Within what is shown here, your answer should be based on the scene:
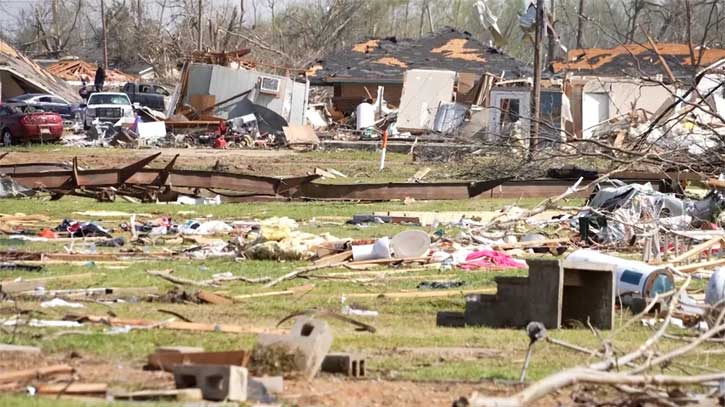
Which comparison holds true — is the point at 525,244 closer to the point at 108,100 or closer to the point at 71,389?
the point at 71,389

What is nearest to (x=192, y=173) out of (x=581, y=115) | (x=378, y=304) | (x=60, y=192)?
(x=60, y=192)

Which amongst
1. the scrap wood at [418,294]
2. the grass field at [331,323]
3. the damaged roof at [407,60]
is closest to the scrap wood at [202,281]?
the grass field at [331,323]

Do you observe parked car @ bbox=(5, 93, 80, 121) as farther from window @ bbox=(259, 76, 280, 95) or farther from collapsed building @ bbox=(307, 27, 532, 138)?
collapsed building @ bbox=(307, 27, 532, 138)

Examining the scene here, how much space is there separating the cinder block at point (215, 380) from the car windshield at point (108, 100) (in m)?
42.2

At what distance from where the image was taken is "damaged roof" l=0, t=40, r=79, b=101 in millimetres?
60531

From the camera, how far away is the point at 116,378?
8.55m

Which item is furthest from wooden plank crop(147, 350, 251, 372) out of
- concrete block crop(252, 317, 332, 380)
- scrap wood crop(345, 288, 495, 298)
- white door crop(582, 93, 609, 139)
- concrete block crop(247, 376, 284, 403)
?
white door crop(582, 93, 609, 139)

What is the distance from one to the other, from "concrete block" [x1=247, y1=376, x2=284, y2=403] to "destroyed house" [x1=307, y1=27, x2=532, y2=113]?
48.0 meters

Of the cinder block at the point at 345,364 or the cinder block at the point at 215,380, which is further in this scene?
the cinder block at the point at 345,364

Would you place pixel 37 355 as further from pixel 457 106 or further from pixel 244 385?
pixel 457 106

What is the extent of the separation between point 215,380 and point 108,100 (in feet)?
140

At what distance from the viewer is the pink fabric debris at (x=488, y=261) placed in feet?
53.0

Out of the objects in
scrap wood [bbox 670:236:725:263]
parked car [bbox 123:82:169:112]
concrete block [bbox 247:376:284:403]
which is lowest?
concrete block [bbox 247:376:284:403]

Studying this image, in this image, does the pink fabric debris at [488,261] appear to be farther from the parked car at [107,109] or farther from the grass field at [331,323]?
the parked car at [107,109]
